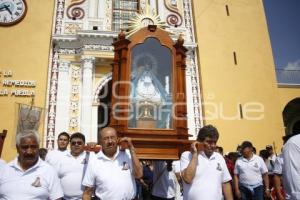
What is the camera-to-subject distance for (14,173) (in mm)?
2293

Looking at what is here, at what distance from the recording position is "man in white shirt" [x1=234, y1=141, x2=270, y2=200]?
15.7 feet

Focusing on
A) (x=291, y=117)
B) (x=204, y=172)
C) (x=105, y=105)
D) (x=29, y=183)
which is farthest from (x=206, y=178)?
(x=291, y=117)

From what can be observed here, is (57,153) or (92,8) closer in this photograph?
(57,153)

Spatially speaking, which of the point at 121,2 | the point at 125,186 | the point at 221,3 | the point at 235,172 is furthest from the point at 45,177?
the point at 221,3

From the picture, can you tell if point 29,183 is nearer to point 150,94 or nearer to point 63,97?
point 150,94

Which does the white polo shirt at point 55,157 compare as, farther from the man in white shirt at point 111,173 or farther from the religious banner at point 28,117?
the religious banner at point 28,117

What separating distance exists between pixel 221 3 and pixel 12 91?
8073 millimetres

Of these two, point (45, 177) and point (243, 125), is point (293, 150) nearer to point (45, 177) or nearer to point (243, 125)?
point (45, 177)

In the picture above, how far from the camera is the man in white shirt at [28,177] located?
7.30 ft

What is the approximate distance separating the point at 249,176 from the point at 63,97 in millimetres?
6696

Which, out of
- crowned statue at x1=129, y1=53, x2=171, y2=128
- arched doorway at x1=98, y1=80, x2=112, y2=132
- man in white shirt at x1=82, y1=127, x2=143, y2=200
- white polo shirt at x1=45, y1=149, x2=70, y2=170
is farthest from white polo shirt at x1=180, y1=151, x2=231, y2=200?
arched doorway at x1=98, y1=80, x2=112, y2=132

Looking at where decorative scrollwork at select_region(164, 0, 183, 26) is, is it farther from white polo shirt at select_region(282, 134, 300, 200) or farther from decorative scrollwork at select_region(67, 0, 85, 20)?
white polo shirt at select_region(282, 134, 300, 200)

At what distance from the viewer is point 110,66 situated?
418 inches

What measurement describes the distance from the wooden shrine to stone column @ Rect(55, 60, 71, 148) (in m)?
5.89
